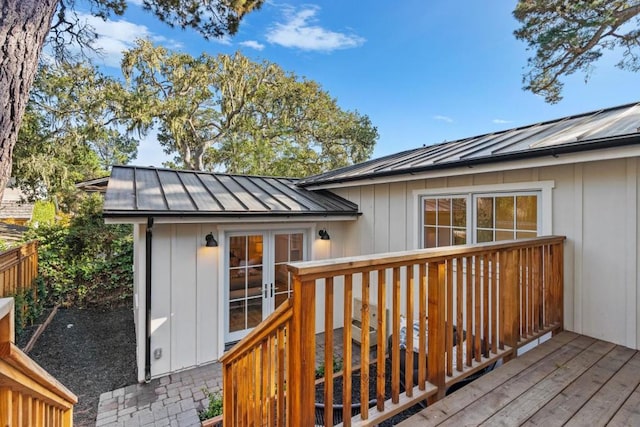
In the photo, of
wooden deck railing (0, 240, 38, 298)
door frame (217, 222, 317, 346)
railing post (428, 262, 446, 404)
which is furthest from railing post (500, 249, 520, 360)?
wooden deck railing (0, 240, 38, 298)

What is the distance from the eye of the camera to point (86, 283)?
757 cm

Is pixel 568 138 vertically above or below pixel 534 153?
above

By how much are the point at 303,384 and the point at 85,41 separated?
6.44 metres

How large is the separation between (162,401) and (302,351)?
11.2 ft

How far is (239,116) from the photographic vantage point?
1448cm

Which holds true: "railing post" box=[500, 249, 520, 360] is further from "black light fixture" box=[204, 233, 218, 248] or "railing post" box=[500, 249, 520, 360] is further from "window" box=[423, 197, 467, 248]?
"black light fixture" box=[204, 233, 218, 248]

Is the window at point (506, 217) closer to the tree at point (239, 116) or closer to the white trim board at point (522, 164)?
the white trim board at point (522, 164)

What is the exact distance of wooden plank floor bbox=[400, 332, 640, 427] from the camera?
1.87 meters

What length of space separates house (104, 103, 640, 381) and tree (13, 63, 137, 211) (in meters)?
3.98

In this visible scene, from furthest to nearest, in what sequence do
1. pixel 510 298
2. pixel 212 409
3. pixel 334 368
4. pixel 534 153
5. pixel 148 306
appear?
pixel 334 368, pixel 148 306, pixel 212 409, pixel 534 153, pixel 510 298

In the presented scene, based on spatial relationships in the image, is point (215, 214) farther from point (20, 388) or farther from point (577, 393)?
point (577, 393)

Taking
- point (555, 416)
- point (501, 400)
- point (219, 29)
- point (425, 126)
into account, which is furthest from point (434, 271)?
point (425, 126)

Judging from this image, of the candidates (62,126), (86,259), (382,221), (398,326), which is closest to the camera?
(398,326)

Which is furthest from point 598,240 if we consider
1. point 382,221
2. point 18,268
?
point 18,268
